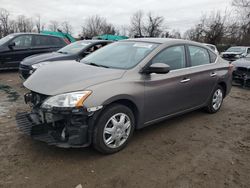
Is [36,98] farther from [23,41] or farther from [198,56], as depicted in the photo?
[23,41]

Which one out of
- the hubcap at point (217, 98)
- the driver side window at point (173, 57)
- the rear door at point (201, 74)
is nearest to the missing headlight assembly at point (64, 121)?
the driver side window at point (173, 57)

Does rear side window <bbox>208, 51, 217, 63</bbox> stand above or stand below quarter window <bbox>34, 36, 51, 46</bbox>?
below

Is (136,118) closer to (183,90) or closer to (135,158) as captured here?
(135,158)

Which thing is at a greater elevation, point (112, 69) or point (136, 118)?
point (112, 69)

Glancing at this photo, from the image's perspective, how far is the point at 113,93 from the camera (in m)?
2.66

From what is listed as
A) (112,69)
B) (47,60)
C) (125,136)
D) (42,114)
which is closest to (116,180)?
(125,136)

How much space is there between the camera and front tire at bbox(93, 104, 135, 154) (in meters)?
2.64

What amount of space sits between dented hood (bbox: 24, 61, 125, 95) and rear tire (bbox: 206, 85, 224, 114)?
8.30 ft

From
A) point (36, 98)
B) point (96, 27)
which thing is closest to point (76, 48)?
point (36, 98)

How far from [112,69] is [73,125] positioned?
101cm

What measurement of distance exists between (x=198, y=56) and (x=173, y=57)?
83 cm

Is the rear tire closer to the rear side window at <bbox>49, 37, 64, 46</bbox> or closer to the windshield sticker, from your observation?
the windshield sticker

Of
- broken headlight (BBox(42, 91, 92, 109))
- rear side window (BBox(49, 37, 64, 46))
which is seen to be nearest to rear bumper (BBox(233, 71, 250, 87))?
broken headlight (BBox(42, 91, 92, 109))

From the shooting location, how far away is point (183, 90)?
3.63 meters
